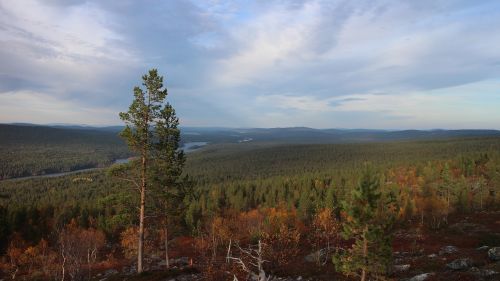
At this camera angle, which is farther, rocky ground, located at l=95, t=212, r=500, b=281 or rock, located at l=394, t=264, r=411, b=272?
rock, located at l=394, t=264, r=411, b=272

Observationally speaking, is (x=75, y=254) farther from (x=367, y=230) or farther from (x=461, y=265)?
(x=461, y=265)

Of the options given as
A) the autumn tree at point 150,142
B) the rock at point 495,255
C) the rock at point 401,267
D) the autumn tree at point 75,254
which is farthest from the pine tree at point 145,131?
the rock at point 495,255

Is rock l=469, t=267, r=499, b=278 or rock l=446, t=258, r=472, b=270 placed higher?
rock l=469, t=267, r=499, b=278

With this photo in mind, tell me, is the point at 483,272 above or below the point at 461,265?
above

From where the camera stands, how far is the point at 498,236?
192ft

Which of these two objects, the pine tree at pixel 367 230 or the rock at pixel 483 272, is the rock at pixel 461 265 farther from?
the pine tree at pixel 367 230

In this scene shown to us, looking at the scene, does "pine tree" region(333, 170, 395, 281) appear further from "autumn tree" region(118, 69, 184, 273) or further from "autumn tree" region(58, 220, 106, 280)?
"autumn tree" region(58, 220, 106, 280)

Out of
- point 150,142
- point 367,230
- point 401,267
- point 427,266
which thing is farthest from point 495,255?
point 150,142

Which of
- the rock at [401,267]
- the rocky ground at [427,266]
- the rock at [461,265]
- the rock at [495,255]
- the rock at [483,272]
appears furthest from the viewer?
the rock at [401,267]

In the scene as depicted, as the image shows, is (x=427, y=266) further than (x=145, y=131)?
Yes

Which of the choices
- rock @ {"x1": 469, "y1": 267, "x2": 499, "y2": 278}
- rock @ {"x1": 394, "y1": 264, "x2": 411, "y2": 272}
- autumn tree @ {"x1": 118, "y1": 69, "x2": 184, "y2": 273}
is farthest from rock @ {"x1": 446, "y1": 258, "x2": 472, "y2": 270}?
autumn tree @ {"x1": 118, "y1": 69, "x2": 184, "y2": 273}

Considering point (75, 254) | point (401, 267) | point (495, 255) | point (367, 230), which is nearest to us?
point (367, 230)

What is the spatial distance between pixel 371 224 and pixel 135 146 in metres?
19.3

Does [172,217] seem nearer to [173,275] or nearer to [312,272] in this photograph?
[173,275]
